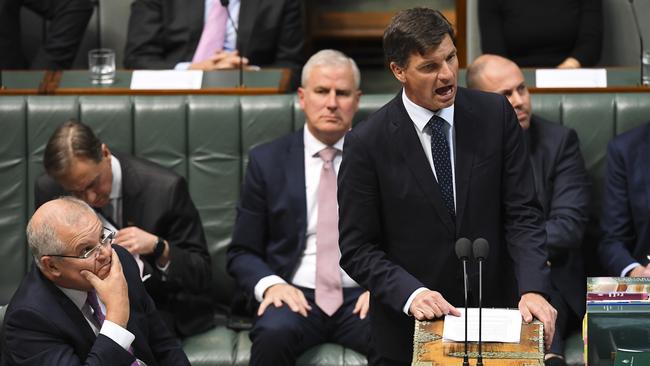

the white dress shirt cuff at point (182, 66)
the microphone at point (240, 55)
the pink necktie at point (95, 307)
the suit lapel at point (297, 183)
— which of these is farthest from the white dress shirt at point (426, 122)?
the white dress shirt cuff at point (182, 66)

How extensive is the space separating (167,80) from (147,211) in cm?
73

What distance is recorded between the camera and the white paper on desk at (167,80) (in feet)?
15.4

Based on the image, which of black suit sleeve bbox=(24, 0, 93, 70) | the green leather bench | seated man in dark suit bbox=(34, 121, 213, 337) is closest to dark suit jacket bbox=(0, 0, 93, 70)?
black suit sleeve bbox=(24, 0, 93, 70)

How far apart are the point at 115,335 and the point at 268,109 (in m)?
1.51

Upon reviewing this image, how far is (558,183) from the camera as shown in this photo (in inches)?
166

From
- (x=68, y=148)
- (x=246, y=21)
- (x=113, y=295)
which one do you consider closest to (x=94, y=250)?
(x=113, y=295)

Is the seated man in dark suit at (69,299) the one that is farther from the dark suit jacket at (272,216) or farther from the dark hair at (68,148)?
the dark suit jacket at (272,216)

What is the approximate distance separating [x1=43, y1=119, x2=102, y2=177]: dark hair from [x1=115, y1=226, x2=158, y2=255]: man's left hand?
9.9 inches

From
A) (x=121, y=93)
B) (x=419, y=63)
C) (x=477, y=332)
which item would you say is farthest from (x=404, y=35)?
(x=121, y=93)

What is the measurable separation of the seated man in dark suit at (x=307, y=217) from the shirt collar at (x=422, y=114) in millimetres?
1212

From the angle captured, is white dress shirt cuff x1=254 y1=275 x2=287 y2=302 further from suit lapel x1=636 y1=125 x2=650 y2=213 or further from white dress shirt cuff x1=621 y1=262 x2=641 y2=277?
suit lapel x1=636 y1=125 x2=650 y2=213

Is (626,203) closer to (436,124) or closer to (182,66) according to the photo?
(436,124)

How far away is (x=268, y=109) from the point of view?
14.8ft

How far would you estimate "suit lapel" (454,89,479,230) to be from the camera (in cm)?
293
